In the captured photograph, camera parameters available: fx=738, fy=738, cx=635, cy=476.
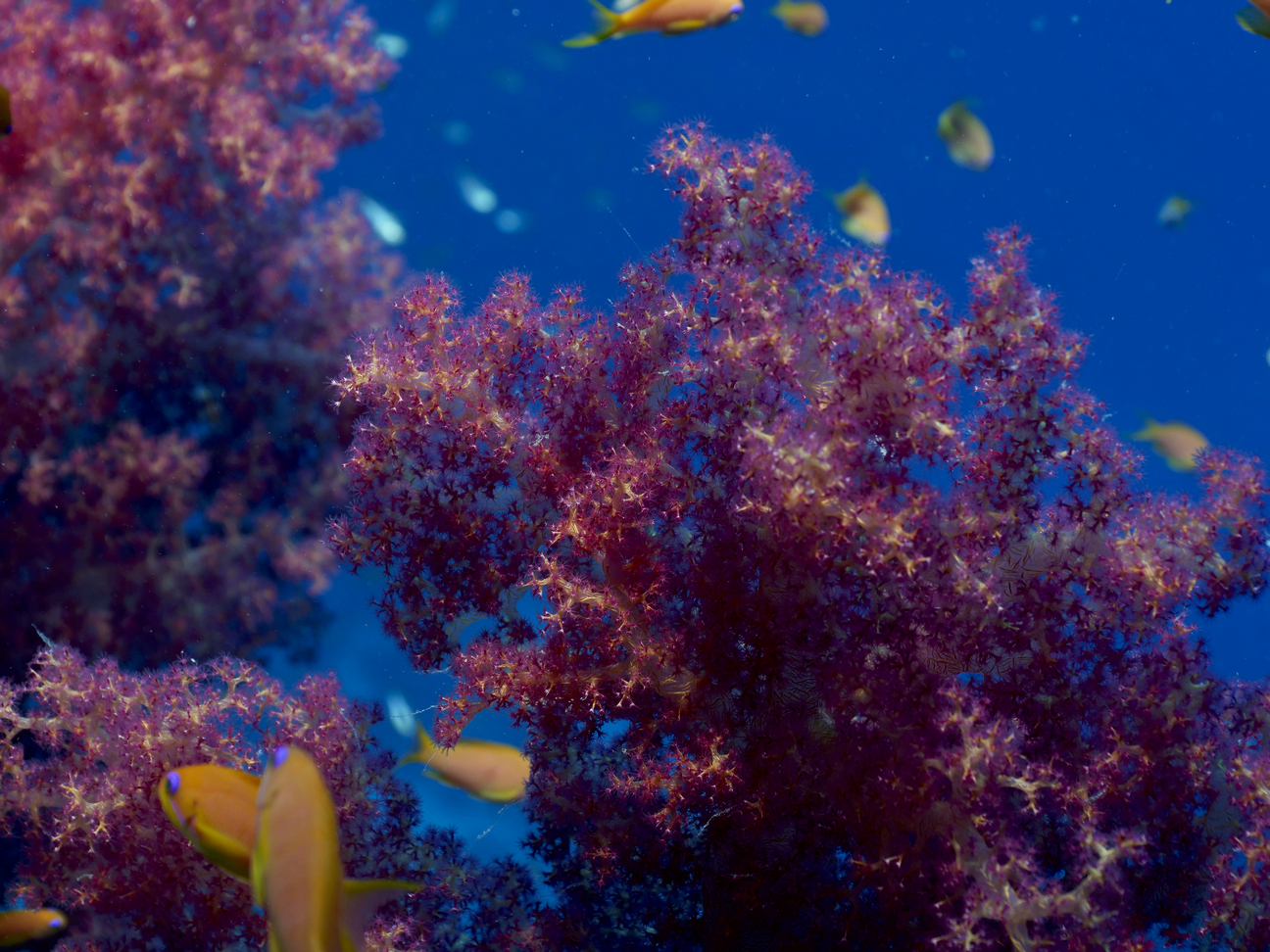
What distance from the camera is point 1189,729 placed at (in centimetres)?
235

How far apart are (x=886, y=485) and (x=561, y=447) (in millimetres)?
1050

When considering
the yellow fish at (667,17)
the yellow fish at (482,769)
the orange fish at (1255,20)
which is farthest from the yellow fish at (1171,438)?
the yellow fish at (482,769)

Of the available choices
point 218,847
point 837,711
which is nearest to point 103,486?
point 218,847

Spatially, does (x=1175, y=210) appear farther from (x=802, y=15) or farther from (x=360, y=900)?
(x=360, y=900)

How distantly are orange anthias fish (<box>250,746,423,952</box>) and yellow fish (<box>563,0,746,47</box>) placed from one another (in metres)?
2.61

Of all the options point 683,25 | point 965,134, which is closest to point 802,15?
point 965,134

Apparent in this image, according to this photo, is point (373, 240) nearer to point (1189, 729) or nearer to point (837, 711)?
point (837, 711)

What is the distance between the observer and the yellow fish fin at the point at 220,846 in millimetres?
1816

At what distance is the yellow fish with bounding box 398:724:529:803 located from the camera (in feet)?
11.5

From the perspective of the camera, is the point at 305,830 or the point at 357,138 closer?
the point at 305,830

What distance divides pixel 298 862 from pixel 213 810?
53 centimetres

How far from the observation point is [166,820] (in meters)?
2.42

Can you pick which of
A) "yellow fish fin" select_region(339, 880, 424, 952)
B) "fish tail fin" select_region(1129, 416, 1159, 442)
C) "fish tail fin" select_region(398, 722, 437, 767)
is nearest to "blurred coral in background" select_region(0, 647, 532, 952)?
"fish tail fin" select_region(398, 722, 437, 767)

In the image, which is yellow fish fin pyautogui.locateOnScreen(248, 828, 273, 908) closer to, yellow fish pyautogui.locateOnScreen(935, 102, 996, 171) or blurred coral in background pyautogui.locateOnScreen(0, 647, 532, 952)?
blurred coral in background pyautogui.locateOnScreen(0, 647, 532, 952)
